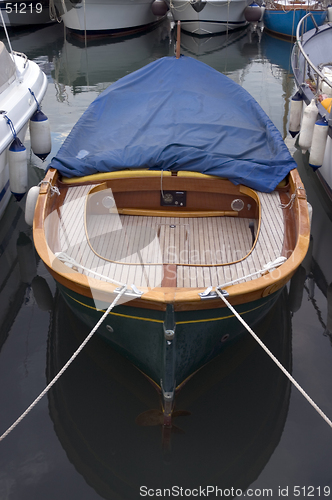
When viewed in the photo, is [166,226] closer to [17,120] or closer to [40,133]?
[17,120]

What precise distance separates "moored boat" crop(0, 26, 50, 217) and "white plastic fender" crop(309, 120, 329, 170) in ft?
11.6

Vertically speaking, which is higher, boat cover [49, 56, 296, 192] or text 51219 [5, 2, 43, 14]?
boat cover [49, 56, 296, 192]

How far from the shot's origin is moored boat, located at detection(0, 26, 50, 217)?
5.48 meters

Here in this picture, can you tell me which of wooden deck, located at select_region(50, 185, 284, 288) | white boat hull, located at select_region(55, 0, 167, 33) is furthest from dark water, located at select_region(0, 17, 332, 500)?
white boat hull, located at select_region(55, 0, 167, 33)

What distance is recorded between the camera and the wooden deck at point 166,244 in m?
3.54

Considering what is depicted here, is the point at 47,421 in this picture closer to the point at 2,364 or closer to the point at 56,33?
the point at 2,364

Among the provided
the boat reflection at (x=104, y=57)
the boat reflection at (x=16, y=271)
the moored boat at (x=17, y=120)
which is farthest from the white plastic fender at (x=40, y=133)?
the boat reflection at (x=104, y=57)

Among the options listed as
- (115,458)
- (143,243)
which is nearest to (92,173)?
(143,243)

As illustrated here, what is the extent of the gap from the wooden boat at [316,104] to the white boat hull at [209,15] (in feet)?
28.6

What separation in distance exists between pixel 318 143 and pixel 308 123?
0.42 meters

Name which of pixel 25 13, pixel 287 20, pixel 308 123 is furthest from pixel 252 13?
pixel 308 123

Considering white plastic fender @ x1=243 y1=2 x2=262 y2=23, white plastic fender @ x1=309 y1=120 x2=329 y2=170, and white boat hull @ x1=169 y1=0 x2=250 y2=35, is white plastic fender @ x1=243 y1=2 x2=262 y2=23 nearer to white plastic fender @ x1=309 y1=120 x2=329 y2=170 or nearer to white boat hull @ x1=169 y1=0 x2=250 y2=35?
white boat hull @ x1=169 y1=0 x2=250 y2=35

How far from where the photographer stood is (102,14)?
52.9ft

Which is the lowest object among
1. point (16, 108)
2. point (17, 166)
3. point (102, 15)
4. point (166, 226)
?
point (166, 226)
